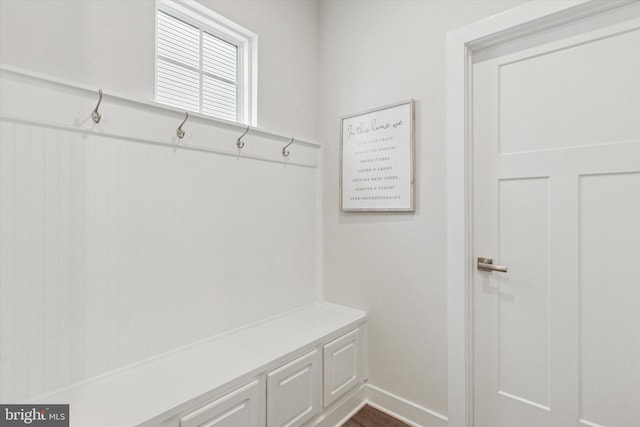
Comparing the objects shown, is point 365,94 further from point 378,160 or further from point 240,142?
point 240,142

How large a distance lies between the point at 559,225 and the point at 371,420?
1372 mm

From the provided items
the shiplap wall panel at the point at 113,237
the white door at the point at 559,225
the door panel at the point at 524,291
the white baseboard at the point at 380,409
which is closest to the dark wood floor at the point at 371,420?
the white baseboard at the point at 380,409

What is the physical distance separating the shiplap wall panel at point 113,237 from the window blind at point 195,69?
174mm

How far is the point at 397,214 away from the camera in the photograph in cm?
181

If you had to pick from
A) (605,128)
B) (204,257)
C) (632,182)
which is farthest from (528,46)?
(204,257)

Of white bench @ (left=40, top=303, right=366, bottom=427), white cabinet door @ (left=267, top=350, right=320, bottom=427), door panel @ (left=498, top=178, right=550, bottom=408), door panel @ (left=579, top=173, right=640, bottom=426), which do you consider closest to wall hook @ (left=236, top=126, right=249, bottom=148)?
white bench @ (left=40, top=303, right=366, bottom=427)

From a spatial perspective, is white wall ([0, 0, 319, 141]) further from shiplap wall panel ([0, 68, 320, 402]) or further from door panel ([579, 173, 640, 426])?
door panel ([579, 173, 640, 426])

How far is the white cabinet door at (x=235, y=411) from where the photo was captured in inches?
43.7

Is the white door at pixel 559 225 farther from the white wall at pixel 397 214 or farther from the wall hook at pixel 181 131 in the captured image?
the wall hook at pixel 181 131

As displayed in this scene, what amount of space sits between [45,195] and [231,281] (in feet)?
2.74

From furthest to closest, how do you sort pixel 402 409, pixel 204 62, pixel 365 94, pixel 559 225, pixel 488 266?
pixel 365 94 < pixel 402 409 < pixel 204 62 < pixel 488 266 < pixel 559 225

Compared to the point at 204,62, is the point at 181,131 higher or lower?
lower

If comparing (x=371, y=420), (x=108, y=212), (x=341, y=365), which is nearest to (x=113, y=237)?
(x=108, y=212)

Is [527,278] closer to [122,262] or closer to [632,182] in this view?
[632,182]
